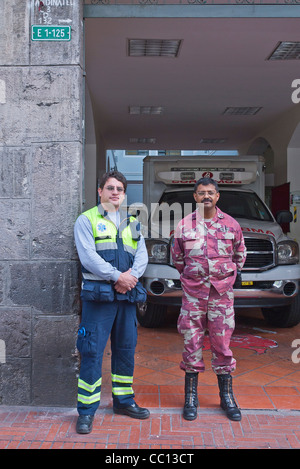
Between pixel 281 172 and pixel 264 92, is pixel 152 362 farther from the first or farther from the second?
pixel 281 172

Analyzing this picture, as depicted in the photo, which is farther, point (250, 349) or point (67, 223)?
point (250, 349)

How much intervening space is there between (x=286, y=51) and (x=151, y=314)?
14.6 ft

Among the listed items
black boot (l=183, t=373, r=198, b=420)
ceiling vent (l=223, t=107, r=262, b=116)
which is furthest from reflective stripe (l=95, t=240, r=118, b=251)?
ceiling vent (l=223, t=107, r=262, b=116)

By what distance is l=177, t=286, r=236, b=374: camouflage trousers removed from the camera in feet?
11.5

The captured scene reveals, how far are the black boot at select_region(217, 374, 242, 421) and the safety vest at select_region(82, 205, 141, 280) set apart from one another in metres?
1.15

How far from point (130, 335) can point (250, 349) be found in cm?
236

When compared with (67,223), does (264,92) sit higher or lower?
higher

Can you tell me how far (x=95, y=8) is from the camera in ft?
12.7

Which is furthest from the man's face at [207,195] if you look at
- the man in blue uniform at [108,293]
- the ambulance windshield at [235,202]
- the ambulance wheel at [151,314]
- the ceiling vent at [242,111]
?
the ceiling vent at [242,111]

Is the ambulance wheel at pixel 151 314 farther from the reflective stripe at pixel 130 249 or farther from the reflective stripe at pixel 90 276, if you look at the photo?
the reflective stripe at pixel 90 276

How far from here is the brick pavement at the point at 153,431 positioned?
3039mm

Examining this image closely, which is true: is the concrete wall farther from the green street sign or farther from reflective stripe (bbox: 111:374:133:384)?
reflective stripe (bbox: 111:374:133:384)

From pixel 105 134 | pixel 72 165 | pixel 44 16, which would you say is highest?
pixel 105 134

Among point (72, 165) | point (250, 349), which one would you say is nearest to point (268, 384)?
point (250, 349)
